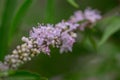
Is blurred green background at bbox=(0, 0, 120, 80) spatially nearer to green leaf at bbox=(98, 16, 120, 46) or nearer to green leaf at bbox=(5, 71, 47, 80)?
green leaf at bbox=(98, 16, 120, 46)

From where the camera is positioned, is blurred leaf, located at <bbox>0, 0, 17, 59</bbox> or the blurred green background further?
the blurred green background

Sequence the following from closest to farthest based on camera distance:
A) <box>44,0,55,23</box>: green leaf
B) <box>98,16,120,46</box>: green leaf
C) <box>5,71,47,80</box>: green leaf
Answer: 1. <box>5,71,47,80</box>: green leaf
2. <box>44,0,55,23</box>: green leaf
3. <box>98,16,120,46</box>: green leaf

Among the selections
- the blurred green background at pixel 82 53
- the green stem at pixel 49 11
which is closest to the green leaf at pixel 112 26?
the blurred green background at pixel 82 53

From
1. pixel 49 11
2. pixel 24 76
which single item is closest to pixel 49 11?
pixel 49 11

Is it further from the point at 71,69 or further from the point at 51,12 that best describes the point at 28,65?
the point at 51,12

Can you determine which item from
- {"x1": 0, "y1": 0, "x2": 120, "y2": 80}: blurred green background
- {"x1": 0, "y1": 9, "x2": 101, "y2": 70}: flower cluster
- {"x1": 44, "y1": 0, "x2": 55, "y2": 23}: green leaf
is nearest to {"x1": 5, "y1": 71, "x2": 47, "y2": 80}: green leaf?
{"x1": 0, "y1": 9, "x2": 101, "y2": 70}: flower cluster

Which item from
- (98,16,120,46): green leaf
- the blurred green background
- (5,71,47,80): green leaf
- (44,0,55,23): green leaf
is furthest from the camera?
the blurred green background

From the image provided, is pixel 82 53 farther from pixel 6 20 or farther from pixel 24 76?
pixel 24 76

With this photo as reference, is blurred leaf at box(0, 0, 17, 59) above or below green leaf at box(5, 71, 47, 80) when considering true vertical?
above

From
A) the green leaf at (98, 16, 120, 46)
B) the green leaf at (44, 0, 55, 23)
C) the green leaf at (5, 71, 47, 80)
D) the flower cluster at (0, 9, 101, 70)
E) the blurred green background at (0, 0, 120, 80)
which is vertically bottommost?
the green leaf at (5, 71, 47, 80)

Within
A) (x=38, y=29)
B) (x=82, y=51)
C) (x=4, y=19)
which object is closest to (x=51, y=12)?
(x=4, y=19)

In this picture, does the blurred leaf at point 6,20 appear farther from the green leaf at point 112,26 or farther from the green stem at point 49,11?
the green leaf at point 112,26

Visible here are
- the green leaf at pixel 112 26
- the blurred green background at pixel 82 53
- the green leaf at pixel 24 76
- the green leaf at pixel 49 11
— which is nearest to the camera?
the green leaf at pixel 24 76
